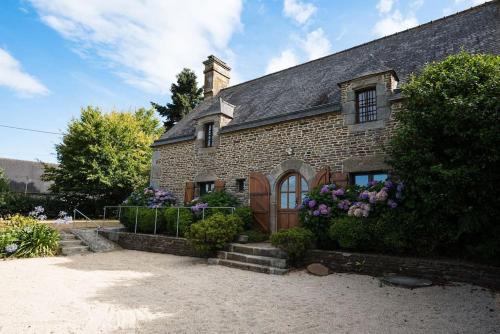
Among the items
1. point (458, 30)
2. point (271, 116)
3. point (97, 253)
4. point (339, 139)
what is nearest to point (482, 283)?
point (339, 139)

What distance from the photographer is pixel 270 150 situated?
31.3 ft

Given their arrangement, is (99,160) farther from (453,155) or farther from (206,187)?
(453,155)

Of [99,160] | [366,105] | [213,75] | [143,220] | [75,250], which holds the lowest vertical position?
[75,250]

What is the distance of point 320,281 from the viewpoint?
559 cm

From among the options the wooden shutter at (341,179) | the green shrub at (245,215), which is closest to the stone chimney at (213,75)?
the green shrub at (245,215)

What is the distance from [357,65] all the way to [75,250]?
10756mm

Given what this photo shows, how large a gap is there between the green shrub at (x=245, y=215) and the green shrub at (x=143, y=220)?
108 inches

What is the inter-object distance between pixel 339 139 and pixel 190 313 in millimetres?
5993

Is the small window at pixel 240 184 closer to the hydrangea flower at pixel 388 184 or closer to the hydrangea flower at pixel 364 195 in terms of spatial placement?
the hydrangea flower at pixel 364 195

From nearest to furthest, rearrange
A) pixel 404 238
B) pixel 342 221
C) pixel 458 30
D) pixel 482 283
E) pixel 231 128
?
pixel 482 283 → pixel 404 238 → pixel 342 221 → pixel 458 30 → pixel 231 128

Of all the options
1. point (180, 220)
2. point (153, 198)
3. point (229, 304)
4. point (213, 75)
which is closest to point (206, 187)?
point (153, 198)

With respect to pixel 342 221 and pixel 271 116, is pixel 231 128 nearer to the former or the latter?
pixel 271 116

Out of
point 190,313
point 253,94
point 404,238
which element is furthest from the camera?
point 253,94

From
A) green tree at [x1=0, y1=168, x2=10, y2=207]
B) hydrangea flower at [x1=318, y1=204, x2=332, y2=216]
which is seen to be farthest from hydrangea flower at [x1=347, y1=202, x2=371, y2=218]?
green tree at [x1=0, y1=168, x2=10, y2=207]
